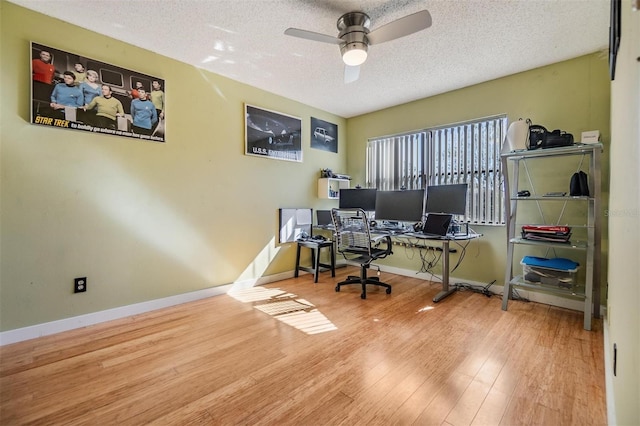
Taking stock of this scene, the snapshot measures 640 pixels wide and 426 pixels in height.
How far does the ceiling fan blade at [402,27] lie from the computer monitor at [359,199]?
2.18 m

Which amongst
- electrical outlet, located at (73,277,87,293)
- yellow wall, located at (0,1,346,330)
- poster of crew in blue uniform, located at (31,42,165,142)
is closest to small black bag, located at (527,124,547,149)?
yellow wall, located at (0,1,346,330)

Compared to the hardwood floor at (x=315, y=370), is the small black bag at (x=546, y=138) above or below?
above

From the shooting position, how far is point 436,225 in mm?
3145

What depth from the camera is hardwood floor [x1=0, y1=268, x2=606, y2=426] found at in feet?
4.56

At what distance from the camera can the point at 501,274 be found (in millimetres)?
3227

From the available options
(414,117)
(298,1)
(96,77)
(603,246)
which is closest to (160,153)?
(96,77)

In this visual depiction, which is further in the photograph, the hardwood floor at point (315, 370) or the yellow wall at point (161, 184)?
the yellow wall at point (161, 184)

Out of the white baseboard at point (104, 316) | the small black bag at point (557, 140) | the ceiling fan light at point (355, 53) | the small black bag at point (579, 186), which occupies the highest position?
the ceiling fan light at point (355, 53)

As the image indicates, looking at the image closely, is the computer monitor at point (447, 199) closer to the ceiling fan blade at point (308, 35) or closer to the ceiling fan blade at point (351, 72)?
the ceiling fan blade at point (351, 72)

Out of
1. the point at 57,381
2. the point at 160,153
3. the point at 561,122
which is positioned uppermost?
the point at 561,122

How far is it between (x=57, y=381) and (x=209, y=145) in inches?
91.9

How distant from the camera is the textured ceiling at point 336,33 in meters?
2.05

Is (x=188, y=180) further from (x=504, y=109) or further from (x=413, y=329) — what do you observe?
(x=504, y=109)

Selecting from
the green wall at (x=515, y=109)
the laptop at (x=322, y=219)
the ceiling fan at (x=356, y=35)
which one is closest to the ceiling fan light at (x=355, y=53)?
the ceiling fan at (x=356, y=35)
